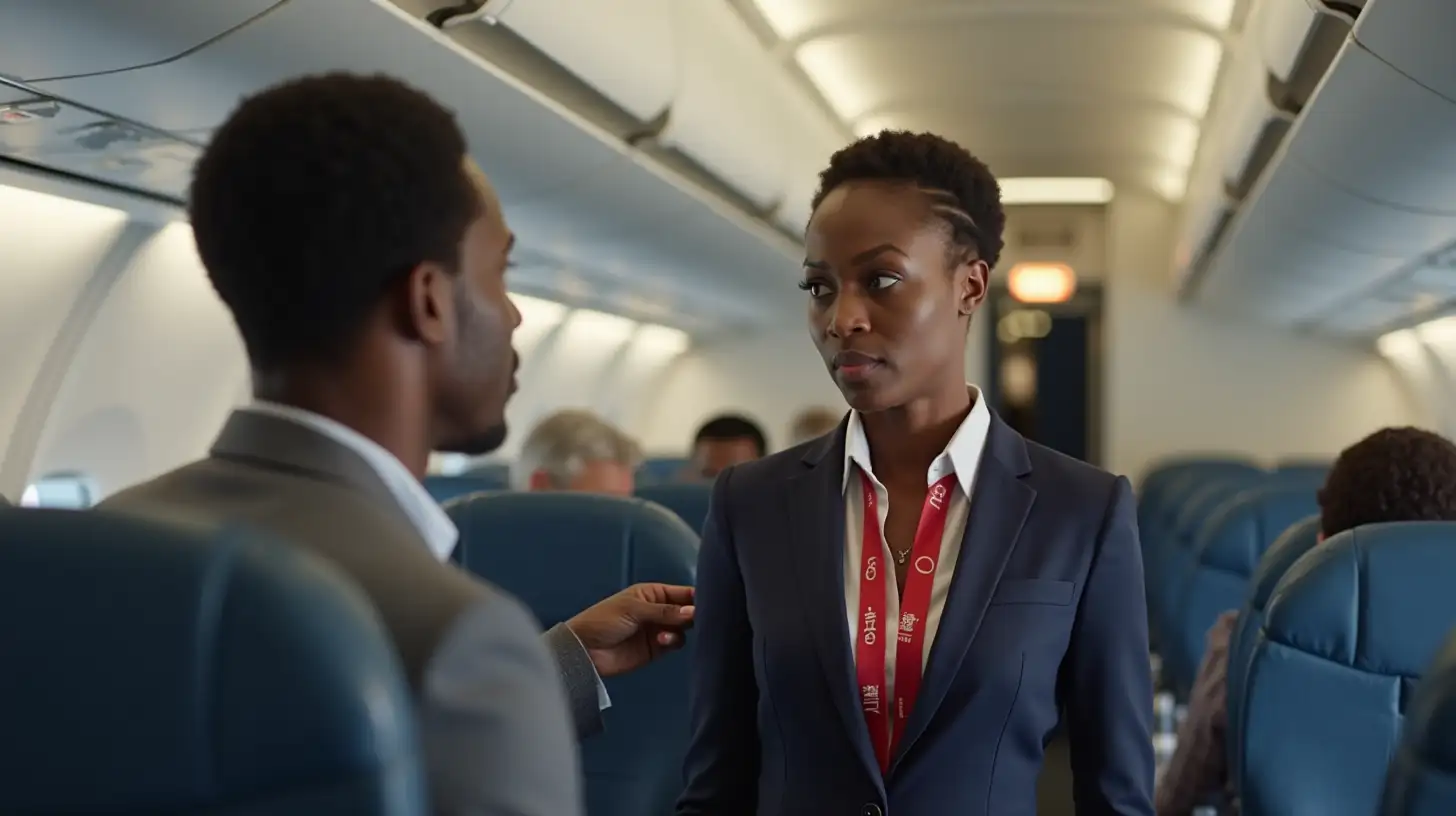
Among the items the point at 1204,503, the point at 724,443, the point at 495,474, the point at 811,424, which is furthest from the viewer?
the point at 495,474

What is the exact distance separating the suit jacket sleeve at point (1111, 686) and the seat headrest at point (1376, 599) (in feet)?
2.93

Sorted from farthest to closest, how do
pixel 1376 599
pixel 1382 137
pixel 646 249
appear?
pixel 646 249 → pixel 1382 137 → pixel 1376 599

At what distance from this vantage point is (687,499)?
4.46 metres

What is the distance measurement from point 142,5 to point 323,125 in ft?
6.10

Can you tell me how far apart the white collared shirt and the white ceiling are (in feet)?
15.0

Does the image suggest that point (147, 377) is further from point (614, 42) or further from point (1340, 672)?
point (1340, 672)

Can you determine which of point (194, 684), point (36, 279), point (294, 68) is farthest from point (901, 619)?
point (36, 279)

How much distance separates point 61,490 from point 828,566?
4329 mm

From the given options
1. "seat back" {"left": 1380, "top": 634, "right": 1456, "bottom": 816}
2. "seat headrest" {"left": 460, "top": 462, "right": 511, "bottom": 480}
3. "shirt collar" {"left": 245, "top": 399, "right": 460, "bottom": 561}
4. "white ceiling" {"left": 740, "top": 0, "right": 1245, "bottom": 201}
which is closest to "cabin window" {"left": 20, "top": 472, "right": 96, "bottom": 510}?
"seat headrest" {"left": 460, "top": 462, "right": 511, "bottom": 480}

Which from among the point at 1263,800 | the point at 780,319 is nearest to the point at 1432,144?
the point at 1263,800

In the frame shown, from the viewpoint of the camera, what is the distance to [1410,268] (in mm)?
7281

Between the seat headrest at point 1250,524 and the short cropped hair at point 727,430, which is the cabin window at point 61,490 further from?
the seat headrest at point 1250,524

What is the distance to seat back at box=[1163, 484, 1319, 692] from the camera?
5.35m

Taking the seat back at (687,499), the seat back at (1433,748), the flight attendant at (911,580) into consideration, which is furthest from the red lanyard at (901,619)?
the seat back at (687,499)
